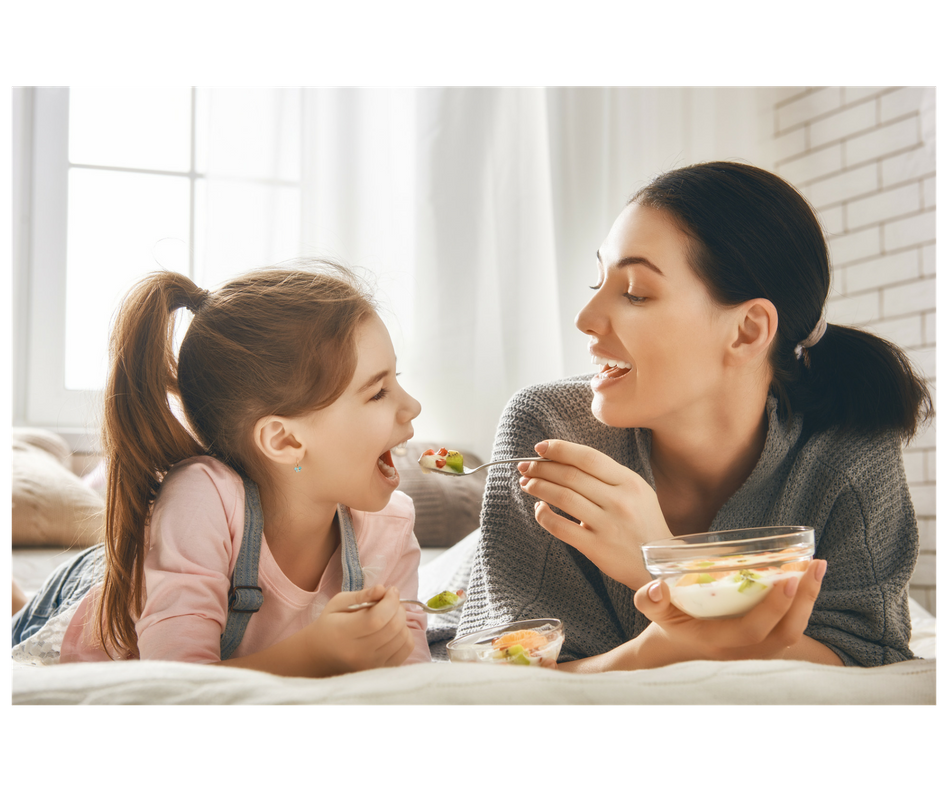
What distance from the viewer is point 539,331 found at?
1.04 meters

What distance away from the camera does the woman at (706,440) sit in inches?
28.2

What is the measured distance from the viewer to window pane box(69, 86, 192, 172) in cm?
82

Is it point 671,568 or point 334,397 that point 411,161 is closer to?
point 334,397

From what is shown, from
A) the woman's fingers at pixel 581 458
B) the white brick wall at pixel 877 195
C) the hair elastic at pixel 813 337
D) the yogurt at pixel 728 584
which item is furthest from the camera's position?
the white brick wall at pixel 877 195

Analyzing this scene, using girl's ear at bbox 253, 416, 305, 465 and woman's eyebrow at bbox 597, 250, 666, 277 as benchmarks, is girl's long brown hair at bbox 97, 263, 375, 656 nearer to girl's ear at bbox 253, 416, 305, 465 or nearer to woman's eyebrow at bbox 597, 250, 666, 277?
girl's ear at bbox 253, 416, 305, 465

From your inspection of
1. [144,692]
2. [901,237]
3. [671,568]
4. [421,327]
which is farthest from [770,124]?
[144,692]

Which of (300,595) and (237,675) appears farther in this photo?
(300,595)

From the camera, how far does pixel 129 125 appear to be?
84cm

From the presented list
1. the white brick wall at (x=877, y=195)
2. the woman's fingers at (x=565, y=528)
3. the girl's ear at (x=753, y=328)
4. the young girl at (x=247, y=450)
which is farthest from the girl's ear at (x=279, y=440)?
the white brick wall at (x=877, y=195)

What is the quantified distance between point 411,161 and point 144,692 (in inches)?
28.0

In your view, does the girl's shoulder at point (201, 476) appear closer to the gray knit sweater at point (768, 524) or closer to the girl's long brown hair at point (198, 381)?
the girl's long brown hair at point (198, 381)

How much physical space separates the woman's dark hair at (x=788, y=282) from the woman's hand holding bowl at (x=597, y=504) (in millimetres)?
207

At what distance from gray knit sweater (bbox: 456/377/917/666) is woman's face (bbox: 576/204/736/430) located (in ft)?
0.30

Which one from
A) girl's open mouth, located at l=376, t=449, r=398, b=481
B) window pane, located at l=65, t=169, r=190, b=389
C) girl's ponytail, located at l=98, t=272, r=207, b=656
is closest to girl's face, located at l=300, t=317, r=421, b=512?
girl's open mouth, located at l=376, t=449, r=398, b=481
